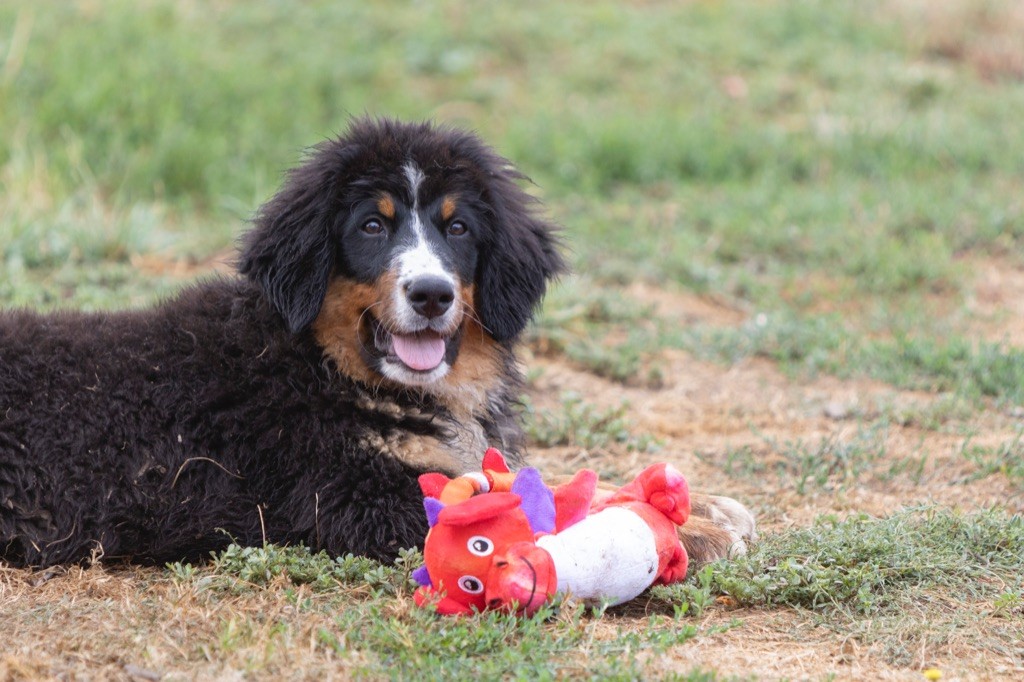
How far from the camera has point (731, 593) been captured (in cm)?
422

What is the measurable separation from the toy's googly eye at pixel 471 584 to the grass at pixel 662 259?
13cm

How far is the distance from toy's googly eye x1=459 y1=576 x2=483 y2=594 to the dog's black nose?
1.14 metres

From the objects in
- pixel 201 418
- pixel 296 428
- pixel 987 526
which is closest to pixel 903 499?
pixel 987 526

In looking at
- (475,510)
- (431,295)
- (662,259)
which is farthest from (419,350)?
(662,259)

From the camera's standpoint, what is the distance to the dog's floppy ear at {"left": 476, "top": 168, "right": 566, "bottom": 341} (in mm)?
4996

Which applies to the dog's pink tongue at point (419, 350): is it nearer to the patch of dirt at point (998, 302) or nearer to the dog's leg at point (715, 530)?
the dog's leg at point (715, 530)

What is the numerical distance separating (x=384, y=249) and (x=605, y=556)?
1555 mm

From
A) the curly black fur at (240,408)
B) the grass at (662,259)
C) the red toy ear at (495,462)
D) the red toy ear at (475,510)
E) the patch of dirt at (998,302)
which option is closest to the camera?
the red toy ear at (475,510)

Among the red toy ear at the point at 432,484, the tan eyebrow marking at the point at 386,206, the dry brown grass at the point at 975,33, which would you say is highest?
the dry brown grass at the point at 975,33

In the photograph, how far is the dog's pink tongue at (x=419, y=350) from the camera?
4.68 meters

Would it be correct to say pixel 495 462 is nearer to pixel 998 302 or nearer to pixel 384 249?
pixel 384 249

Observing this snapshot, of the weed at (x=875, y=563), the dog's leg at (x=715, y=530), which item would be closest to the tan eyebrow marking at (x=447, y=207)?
the dog's leg at (x=715, y=530)

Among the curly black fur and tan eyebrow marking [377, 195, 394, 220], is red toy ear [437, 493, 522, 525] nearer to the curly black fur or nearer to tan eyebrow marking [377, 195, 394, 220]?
the curly black fur

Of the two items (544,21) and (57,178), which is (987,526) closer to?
(57,178)
